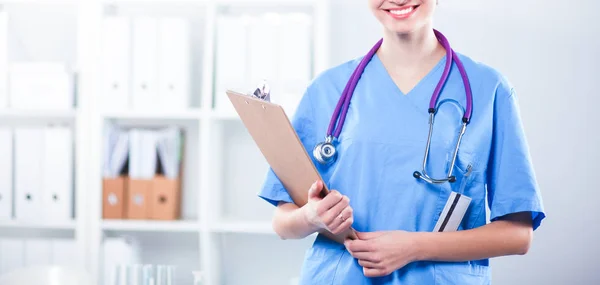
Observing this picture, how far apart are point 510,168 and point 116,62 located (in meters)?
1.81

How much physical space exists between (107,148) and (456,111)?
5.76ft

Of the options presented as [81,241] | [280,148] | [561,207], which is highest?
[280,148]

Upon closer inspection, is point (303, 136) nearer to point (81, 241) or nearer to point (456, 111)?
point (456, 111)

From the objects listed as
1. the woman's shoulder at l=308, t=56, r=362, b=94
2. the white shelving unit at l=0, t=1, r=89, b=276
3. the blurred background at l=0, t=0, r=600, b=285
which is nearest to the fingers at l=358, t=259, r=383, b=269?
the woman's shoulder at l=308, t=56, r=362, b=94

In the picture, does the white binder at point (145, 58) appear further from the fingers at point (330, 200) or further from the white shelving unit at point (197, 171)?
the fingers at point (330, 200)

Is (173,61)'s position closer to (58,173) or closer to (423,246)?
(58,173)

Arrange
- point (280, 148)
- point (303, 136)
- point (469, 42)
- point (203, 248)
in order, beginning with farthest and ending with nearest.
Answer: point (469, 42), point (203, 248), point (303, 136), point (280, 148)

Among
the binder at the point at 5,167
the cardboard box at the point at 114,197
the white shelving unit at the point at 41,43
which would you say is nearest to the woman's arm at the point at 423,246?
the cardboard box at the point at 114,197

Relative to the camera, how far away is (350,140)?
1173 millimetres

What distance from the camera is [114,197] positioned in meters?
2.59

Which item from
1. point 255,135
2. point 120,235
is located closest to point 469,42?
point 120,235

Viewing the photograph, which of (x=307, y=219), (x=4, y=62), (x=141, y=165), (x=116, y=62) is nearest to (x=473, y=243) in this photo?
(x=307, y=219)

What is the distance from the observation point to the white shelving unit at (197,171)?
2.56 m

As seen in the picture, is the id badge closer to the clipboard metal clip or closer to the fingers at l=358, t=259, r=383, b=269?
the fingers at l=358, t=259, r=383, b=269
